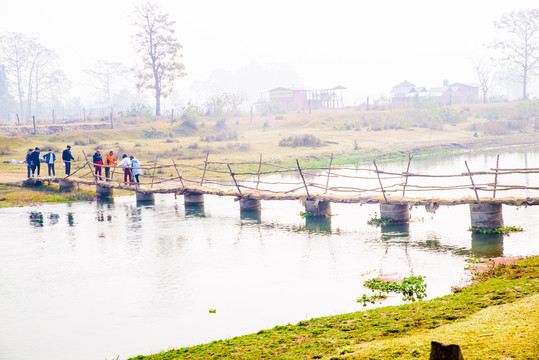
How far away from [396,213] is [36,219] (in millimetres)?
14334

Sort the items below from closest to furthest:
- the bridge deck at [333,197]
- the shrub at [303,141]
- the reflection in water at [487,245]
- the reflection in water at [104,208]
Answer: the reflection in water at [487,245] < the bridge deck at [333,197] < the reflection in water at [104,208] < the shrub at [303,141]

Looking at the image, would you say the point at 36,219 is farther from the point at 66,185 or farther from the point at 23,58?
the point at 23,58

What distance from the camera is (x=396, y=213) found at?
63.9ft

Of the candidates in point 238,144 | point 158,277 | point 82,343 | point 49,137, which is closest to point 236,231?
point 158,277

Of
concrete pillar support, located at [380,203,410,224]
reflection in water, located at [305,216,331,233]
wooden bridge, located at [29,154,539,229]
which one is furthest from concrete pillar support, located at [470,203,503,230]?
reflection in water, located at [305,216,331,233]

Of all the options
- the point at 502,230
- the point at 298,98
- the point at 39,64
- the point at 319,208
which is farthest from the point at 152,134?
the point at 39,64

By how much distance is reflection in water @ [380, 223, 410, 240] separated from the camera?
17969 mm

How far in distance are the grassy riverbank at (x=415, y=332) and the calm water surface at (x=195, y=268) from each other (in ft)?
3.92

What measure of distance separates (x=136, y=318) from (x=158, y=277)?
2.98 m

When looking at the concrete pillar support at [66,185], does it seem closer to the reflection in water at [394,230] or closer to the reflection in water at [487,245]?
the reflection in water at [394,230]

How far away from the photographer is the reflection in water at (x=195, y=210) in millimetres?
24562

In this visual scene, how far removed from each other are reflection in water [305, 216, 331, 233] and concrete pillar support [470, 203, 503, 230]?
473 cm

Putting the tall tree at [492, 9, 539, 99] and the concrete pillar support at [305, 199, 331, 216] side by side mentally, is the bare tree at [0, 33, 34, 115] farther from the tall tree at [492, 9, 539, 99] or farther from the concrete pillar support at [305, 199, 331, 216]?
the concrete pillar support at [305, 199, 331, 216]

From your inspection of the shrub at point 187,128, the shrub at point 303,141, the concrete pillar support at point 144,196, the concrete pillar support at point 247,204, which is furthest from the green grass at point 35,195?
the shrub at point 187,128
